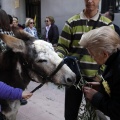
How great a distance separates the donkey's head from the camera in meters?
2.43

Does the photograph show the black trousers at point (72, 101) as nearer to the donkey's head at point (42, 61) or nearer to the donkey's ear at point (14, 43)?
the donkey's head at point (42, 61)

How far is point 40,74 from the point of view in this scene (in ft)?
8.35

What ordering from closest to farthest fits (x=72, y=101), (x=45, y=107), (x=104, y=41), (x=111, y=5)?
(x=104, y=41)
(x=72, y=101)
(x=45, y=107)
(x=111, y=5)

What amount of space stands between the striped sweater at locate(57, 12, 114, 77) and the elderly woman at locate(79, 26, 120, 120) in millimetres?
745

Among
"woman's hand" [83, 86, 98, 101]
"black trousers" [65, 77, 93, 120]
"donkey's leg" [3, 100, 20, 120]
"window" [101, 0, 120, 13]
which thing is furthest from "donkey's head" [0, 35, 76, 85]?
"window" [101, 0, 120, 13]

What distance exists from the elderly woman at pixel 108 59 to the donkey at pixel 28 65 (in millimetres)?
452

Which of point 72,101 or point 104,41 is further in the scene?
point 72,101

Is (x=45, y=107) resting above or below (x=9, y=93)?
below

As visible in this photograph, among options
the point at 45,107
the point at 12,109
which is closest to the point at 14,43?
the point at 12,109

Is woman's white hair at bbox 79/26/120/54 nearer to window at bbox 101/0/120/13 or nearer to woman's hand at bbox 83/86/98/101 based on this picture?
woman's hand at bbox 83/86/98/101

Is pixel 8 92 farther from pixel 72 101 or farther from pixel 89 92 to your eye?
pixel 72 101

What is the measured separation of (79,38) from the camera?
2863mm

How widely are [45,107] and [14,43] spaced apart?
2753 millimetres

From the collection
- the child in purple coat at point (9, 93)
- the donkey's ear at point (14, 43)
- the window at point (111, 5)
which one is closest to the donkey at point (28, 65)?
the donkey's ear at point (14, 43)
